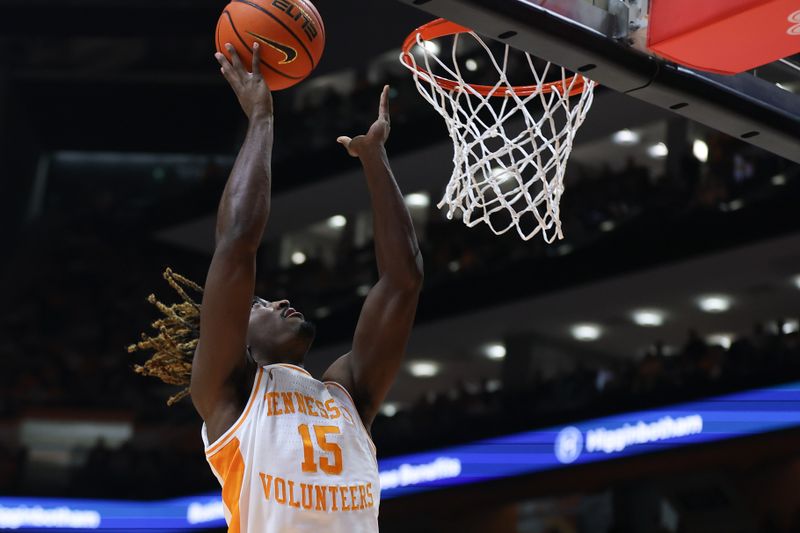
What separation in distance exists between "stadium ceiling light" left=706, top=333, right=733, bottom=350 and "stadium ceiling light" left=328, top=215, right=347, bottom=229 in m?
4.99

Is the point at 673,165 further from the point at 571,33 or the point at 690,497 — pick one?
the point at 571,33

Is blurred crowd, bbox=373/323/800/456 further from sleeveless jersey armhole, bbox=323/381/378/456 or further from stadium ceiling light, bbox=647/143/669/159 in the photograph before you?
sleeveless jersey armhole, bbox=323/381/378/456

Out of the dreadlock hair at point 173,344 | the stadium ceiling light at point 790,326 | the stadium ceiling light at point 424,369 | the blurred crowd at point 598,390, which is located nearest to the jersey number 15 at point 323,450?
the dreadlock hair at point 173,344

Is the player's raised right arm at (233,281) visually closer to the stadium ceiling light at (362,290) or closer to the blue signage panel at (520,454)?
the blue signage panel at (520,454)

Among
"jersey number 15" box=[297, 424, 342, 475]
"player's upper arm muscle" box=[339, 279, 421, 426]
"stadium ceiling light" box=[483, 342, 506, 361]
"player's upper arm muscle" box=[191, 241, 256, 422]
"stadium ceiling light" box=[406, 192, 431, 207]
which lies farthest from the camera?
"stadium ceiling light" box=[406, 192, 431, 207]

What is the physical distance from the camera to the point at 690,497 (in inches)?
372

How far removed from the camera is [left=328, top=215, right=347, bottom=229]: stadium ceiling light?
1391cm

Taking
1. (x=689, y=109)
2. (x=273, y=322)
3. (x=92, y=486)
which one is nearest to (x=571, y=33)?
(x=689, y=109)

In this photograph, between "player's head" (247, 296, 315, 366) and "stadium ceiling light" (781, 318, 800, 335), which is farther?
"stadium ceiling light" (781, 318, 800, 335)

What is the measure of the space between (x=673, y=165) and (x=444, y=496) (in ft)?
12.4

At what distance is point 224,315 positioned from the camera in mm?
2691

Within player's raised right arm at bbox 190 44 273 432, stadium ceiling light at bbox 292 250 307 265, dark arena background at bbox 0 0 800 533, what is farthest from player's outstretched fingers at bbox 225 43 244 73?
stadium ceiling light at bbox 292 250 307 265

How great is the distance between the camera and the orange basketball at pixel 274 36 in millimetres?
3029

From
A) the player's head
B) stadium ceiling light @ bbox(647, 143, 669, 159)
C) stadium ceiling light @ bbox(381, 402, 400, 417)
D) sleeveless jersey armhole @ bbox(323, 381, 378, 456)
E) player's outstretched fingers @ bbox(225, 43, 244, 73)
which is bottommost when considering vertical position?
sleeveless jersey armhole @ bbox(323, 381, 378, 456)
